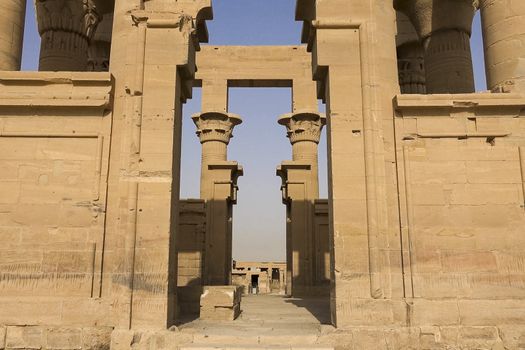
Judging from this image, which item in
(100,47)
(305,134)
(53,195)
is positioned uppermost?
(100,47)

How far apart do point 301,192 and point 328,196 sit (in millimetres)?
9530

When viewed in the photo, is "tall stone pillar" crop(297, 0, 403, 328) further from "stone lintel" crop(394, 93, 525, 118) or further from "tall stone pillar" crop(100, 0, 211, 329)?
"tall stone pillar" crop(100, 0, 211, 329)

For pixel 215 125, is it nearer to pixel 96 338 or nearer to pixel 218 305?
pixel 218 305

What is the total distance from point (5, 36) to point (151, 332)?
566cm

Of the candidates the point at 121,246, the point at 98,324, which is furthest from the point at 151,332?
the point at 121,246

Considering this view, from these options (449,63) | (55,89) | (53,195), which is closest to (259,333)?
(53,195)

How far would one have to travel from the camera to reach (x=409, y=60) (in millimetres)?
16016

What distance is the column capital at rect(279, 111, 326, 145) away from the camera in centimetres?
1839

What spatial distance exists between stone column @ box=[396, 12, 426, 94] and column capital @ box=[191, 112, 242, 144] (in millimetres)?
6615

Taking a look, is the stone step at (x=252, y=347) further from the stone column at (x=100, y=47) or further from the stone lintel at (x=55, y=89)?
the stone column at (x=100, y=47)

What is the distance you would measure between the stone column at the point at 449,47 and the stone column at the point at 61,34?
9.14 meters

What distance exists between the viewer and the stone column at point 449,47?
38.7 feet

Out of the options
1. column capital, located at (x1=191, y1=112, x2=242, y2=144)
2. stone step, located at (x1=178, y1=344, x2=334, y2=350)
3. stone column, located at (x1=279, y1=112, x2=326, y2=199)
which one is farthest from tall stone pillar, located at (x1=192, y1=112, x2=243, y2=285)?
stone step, located at (x1=178, y1=344, x2=334, y2=350)

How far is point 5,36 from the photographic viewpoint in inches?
326
